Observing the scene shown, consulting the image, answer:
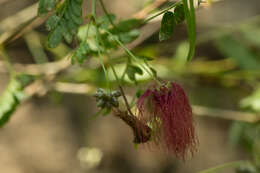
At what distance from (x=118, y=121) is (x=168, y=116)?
6.59 ft

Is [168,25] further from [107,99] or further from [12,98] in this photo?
[12,98]

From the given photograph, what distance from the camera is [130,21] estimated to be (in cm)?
150

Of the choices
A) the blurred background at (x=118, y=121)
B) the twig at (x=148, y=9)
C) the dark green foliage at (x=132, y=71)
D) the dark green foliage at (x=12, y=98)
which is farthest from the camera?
the blurred background at (x=118, y=121)

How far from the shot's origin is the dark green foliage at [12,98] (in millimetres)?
1432

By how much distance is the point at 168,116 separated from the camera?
110 centimetres

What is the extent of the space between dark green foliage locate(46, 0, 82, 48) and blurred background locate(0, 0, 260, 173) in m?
1.27

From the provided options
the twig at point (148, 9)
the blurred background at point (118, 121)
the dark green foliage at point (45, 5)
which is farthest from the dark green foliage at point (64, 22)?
the blurred background at point (118, 121)


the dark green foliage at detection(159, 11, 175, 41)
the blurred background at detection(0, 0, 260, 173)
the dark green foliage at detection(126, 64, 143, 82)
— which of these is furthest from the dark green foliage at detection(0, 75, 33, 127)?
the blurred background at detection(0, 0, 260, 173)

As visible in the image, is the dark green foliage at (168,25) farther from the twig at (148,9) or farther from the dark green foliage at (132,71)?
the twig at (148,9)

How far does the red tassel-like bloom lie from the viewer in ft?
3.52

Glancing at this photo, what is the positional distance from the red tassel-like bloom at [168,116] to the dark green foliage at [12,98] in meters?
0.53

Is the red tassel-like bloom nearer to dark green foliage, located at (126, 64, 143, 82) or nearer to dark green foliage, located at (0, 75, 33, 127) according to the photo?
dark green foliage, located at (126, 64, 143, 82)

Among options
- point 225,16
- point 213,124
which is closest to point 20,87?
point 213,124

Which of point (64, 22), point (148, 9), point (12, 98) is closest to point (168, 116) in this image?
point (64, 22)
